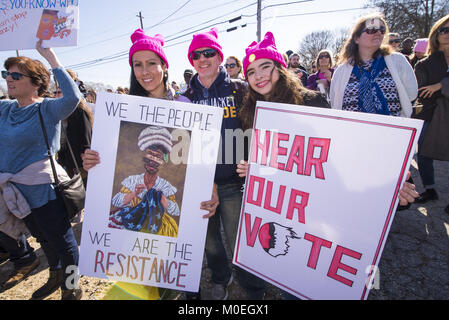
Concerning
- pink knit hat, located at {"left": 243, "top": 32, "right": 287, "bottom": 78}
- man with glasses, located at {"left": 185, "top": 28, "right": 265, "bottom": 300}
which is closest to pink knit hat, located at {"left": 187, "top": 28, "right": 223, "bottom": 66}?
man with glasses, located at {"left": 185, "top": 28, "right": 265, "bottom": 300}

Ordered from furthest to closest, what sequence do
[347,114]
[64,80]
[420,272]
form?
[420,272] < [64,80] < [347,114]

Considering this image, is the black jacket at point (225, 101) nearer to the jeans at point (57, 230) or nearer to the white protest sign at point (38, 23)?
the white protest sign at point (38, 23)

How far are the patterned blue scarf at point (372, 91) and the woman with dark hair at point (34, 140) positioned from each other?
6.76 feet

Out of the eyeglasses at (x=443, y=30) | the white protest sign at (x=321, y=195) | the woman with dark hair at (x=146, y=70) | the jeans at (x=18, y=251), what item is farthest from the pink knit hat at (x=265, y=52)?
the jeans at (x=18, y=251)

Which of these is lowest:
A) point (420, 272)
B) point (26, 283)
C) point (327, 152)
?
point (26, 283)

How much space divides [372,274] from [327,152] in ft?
1.85

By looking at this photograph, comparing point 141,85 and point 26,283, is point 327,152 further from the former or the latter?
point 26,283

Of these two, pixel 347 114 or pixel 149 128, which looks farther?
pixel 149 128

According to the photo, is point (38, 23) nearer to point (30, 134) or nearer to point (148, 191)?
point (30, 134)

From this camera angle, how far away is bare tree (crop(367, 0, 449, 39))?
1669 cm

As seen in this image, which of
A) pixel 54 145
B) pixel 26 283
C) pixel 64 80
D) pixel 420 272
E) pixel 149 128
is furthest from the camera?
pixel 26 283

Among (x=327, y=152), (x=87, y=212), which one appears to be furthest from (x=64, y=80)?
(x=327, y=152)
